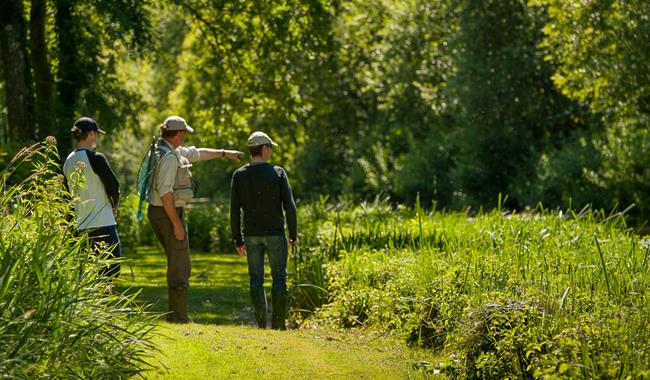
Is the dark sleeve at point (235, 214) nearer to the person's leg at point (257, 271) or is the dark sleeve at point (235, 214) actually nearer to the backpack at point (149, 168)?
the person's leg at point (257, 271)

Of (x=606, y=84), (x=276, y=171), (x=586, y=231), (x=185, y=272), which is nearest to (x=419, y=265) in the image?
(x=276, y=171)

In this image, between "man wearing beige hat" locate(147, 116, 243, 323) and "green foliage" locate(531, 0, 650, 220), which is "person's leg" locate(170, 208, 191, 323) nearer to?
"man wearing beige hat" locate(147, 116, 243, 323)

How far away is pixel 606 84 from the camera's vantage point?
2388 cm

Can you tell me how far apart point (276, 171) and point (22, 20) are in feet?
34.2

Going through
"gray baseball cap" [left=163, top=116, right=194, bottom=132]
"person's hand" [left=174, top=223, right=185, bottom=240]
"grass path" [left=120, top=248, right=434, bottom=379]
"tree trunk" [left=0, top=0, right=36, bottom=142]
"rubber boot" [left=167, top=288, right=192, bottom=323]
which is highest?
"tree trunk" [left=0, top=0, right=36, bottom=142]

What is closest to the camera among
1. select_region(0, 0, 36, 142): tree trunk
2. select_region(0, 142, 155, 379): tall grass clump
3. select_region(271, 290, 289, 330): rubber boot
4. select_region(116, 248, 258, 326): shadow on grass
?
select_region(0, 142, 155, 379): tall grass clump

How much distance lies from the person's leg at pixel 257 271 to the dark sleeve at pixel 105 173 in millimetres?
1542

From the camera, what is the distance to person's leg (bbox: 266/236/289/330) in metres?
10.2

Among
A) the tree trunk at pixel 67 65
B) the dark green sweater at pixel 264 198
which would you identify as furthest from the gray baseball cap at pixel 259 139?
the tree trunk at pixel 67 65

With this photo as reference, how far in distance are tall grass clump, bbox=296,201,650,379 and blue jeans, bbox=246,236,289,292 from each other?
2.61ft

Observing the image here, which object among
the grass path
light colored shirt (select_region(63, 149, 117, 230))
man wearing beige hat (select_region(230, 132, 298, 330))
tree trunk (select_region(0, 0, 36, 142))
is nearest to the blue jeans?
man wearing beige hat (select_region(230, 132, 298, 330))

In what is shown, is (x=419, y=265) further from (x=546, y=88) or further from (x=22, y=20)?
(x=546, y=88)

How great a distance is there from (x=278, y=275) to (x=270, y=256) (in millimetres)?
239

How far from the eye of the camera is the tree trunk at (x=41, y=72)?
1864 cm
